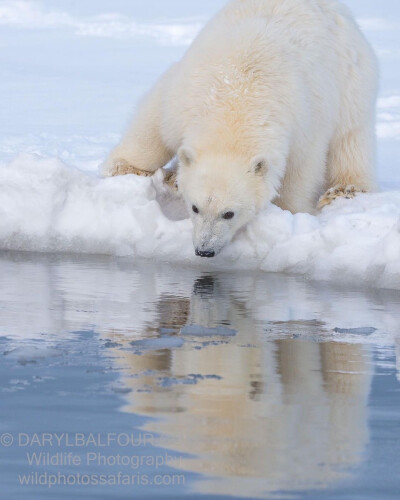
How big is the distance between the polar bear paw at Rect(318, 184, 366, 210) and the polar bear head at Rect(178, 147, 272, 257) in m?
1.34

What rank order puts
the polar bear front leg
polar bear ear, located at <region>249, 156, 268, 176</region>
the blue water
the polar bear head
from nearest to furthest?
the blue water → the polar bear head → polar bear ear, located at <region>249, 156, 268, 176</region> → the polar bear front leg

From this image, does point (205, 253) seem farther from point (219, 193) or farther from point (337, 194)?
point (337, 194)

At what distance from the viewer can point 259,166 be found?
661cm

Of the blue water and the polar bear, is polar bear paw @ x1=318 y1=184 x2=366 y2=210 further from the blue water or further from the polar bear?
the blue water

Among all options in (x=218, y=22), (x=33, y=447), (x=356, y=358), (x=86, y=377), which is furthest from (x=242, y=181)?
(x=33, y=447)

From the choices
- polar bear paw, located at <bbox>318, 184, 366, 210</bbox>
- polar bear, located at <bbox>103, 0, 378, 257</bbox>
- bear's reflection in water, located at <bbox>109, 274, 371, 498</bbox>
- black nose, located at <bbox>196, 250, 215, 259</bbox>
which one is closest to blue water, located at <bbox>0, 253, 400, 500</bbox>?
bear's reflection in water, located at <bbox>109, 274, 371, 498</bbox>

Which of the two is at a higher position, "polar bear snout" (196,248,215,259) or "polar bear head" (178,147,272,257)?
"polar bear head" (178,147,272,257)

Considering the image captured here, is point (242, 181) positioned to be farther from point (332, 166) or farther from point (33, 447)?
point (33, 447)

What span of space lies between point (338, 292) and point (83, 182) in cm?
231

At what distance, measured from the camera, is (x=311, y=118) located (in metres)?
7.35

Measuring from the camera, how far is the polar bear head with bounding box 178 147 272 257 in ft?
20.7

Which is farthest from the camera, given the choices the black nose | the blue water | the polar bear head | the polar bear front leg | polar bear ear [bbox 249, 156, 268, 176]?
the polar bear front leg

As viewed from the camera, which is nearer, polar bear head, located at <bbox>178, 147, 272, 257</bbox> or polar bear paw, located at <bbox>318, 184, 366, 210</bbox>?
polar bear head, located at <bbox>178, 147, 272, 257</bbox>

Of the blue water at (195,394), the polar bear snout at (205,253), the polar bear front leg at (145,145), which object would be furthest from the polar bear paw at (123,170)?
the blue water at (195,394)
